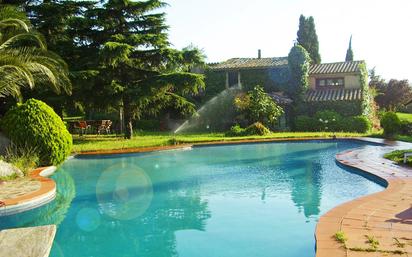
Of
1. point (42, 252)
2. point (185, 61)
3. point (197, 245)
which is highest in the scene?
point (185, 61)

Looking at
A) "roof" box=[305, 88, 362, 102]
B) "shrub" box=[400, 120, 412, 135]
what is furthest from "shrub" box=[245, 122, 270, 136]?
"shrub" box=[400, 120, 412, 135]

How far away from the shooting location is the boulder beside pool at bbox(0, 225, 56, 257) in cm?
439

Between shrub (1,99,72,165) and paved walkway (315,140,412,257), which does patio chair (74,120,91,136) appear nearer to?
shrub (1,99,72,165)

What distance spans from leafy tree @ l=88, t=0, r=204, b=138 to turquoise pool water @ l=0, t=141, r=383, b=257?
6.76 m

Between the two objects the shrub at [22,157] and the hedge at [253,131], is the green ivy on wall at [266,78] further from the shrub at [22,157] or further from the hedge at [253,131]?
the shrub at [22,157]

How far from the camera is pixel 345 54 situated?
5281 centimetres

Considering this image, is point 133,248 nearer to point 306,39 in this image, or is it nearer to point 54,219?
point 54,219

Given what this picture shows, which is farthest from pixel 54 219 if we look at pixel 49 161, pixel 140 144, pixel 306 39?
pixel 306 39

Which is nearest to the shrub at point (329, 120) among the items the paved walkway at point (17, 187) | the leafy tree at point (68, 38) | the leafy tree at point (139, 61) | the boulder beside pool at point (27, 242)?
the leafy tree at point (139, 61)

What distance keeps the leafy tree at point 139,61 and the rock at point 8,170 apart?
1073 cm

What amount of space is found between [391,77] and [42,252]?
49.1m

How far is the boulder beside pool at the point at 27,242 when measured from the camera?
4.39 metres

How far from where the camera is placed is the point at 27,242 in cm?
469

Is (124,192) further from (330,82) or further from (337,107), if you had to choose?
(330,82)
